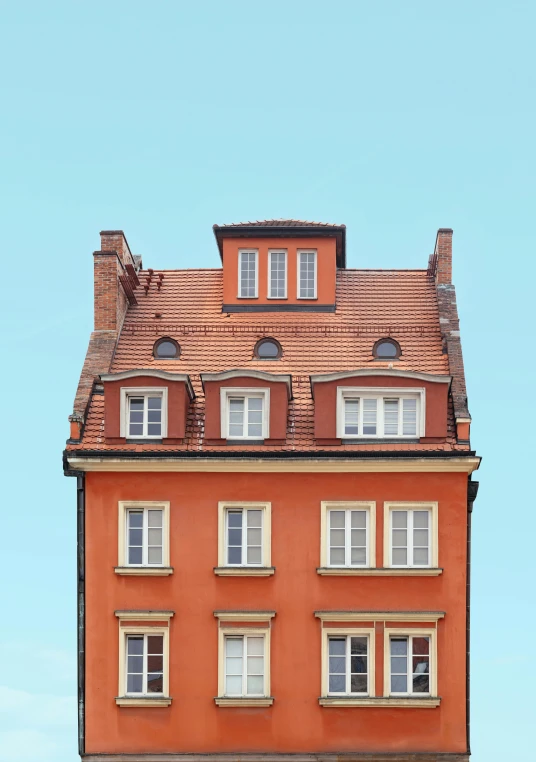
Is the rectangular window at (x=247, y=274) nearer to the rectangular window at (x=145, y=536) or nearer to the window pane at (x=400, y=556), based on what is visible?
the rectangular window at (x=145, y=536)

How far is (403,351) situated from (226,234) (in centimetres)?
851

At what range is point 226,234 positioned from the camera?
58.2 meters

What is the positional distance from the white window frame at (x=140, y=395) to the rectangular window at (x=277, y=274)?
8.14 metres

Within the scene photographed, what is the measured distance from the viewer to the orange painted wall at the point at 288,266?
57.6 meters

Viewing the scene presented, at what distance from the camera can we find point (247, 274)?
5816cm

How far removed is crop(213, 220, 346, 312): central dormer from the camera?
57.6m

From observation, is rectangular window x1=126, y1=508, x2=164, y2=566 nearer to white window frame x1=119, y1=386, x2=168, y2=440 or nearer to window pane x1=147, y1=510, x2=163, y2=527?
window pane x1=147, y1=510, x2=163, y2=527

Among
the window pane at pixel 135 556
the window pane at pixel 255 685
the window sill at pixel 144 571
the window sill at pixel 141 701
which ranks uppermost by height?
the window pane at pixel 135 556

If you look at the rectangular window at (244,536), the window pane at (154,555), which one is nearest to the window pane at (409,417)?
the rectangular window at (244,536)

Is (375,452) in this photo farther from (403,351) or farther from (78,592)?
(78,592)

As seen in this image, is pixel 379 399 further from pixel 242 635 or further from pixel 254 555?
pixel 242 635

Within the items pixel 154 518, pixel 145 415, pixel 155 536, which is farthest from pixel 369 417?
pixel 155 536

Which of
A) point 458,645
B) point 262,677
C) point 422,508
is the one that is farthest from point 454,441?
point 262,677

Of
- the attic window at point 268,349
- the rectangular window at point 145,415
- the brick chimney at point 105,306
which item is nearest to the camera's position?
the rectangular window at point 145,415
